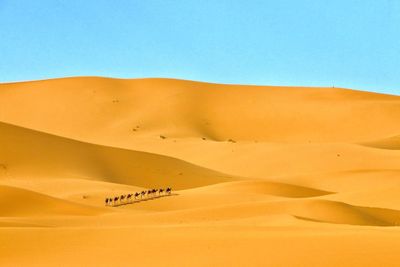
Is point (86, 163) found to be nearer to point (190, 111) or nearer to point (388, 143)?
point (388, 143)

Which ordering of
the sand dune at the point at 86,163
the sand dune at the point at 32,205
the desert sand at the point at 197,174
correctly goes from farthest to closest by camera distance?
the sand dune at the point at 86,163 → the sand dune at the point at 32,205 → the desert sand at the point at 197,174

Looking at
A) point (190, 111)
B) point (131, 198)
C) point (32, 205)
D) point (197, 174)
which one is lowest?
point (32, 205)

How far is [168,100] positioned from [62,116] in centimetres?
949

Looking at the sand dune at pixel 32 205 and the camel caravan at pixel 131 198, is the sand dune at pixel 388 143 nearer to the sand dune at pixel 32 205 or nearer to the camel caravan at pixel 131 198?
the camel caravan at pixel 131 198

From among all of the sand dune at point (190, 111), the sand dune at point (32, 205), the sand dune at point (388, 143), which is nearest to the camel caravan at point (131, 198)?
the sand dune at point (32, 205)

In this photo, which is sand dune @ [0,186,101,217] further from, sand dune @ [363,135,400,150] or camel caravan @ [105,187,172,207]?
sand dune @ [363,135,400,150]

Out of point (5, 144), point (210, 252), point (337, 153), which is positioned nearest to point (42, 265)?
point (210, 252)

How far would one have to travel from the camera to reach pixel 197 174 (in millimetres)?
39375

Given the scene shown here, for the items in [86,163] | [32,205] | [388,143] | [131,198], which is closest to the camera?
[32,205]

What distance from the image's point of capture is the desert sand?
485 inches

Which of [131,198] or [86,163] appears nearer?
[131,198]

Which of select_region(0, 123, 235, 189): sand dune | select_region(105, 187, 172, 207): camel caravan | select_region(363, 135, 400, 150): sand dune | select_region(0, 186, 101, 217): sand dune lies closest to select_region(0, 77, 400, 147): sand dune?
select_region(363, 135, 400, 150): sand dune

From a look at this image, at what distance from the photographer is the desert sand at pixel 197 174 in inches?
485

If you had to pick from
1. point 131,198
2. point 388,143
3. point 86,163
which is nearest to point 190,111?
point 388,143
